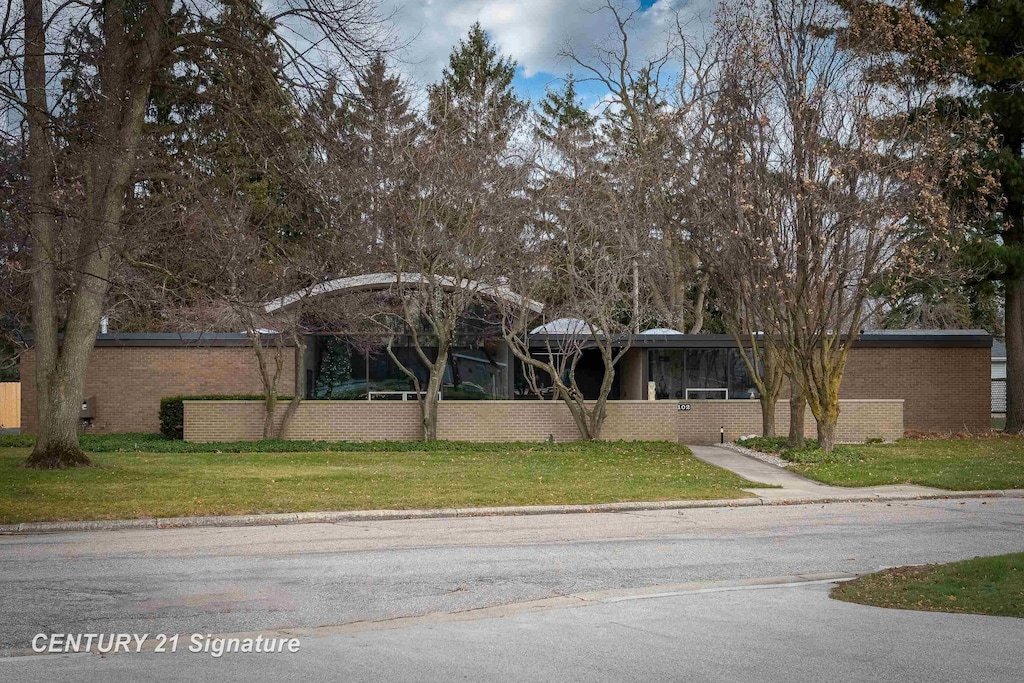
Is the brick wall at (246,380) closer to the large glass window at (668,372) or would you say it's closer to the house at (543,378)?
the house at (543,378)

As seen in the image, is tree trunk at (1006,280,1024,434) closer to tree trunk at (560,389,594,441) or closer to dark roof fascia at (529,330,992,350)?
dark roof fascia at (529,330,992,350)

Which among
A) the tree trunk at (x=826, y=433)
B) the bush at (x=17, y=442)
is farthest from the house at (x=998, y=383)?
the bush at (x=17, y=442)

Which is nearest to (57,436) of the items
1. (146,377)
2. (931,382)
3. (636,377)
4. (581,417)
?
(146,377)

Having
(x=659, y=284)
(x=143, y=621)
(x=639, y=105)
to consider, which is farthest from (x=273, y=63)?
(x=639, y=105)

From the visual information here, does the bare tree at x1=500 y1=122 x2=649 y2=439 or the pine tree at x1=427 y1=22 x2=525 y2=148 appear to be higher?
the pine tree at x1=427 y1=22 x2=525 y2=148

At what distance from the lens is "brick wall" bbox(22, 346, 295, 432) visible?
1216 inches

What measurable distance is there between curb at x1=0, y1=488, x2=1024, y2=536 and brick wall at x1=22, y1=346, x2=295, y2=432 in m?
17.3

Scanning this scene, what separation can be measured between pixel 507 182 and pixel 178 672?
20125 mm

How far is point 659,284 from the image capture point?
38.3 m

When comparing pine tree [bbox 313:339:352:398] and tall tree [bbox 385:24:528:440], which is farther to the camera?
pine tree [bbox 313:339:352:398]

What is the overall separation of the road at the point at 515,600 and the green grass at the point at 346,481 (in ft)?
4.42

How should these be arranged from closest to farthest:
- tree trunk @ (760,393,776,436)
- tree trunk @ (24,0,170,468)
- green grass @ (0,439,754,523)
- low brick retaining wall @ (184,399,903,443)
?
green grass @ (0,439,754,523) → tree trunk @ (24,0,170,468) → tree trunk @ (760,393,776,436) → low brick retaining wall @ (184,399,903,443)

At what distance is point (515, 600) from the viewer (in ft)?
30.3

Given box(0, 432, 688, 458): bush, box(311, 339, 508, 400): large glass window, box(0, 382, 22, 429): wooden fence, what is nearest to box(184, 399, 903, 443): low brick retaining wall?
box(0, 432, 688, 458): bush
